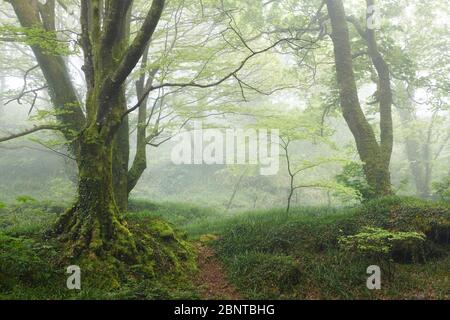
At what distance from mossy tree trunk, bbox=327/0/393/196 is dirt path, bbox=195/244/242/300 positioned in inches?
198

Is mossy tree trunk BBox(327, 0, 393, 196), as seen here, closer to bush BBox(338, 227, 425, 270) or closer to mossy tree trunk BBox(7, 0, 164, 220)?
bush BBox(338, 227, 425, 270)

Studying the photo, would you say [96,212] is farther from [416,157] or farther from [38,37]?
[416,157]

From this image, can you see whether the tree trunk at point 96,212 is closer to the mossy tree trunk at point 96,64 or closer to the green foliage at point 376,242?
the mossy tree trunk at point 96,64

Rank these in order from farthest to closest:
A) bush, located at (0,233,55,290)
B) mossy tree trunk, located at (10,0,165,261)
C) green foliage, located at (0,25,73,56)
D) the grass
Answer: green foliage, located at (0,25,73,56) < mossy tree trunk, located at (10,0,165,261) < the grass < bush, located at (0,233,55,290)

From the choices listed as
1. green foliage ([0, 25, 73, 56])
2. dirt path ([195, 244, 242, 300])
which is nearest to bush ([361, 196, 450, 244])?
dirt path ([195, 244, 242, 300])

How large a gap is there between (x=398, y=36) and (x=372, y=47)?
1358 cm

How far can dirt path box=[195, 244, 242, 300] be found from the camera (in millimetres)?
5676

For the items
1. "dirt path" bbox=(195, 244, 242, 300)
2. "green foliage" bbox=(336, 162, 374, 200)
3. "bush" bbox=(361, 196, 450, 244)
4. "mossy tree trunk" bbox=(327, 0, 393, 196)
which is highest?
"mossy tree trunk" bbox=(327, 0, 393, 196)

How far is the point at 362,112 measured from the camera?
10.7m

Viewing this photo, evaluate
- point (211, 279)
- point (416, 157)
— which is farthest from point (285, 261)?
point (416, 157)

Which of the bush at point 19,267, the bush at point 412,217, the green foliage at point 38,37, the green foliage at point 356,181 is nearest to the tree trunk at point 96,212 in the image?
the bush at point 19,267
